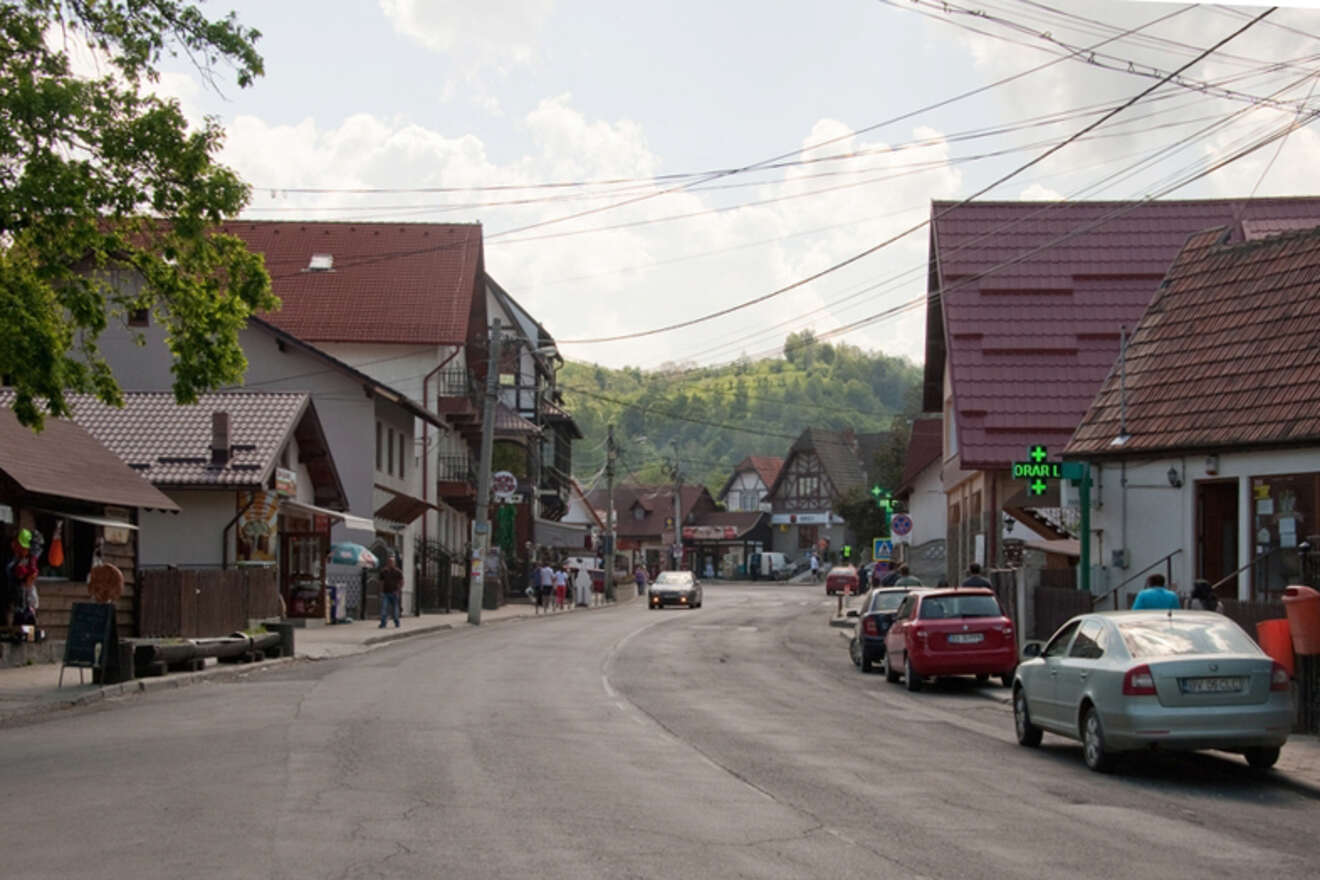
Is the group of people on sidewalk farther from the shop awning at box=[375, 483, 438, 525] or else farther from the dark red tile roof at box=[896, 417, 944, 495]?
the dark red tile roof at box=[896, 417, 944, 495]

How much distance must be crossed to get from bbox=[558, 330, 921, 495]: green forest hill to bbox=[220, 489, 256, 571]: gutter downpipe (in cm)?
9019

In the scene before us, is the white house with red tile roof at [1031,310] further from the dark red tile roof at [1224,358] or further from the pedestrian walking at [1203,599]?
the pedestrian walking at [1203,599]

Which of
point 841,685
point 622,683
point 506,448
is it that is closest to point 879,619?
point 841,685

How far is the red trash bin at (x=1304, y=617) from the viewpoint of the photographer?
16188mm

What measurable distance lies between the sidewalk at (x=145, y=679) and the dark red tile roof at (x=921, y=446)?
2313 centimetres

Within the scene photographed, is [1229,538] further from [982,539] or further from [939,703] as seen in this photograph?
[982,539]

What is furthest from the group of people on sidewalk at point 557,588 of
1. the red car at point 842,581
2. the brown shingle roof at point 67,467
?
the brown shingle roof at point 67,467

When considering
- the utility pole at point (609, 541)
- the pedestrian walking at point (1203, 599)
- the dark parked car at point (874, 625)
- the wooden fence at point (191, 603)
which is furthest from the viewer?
the utility pole at point (609, 541)

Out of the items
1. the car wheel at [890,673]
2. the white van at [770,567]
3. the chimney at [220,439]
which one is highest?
the chimney at [220,439]

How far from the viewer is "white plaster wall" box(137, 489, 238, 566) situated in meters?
37.2

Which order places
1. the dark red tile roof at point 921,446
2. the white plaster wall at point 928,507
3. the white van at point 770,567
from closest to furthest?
1. the white plaster wall at point 928,507
2. the dark red tile roof at point 921,446
3. the white van at point 770,567

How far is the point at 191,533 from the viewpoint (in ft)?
122

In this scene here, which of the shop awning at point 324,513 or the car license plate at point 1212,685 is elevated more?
the shop awning at point 324,513

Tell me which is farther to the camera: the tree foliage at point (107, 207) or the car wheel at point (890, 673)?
the car wheel at point (890, 673)
